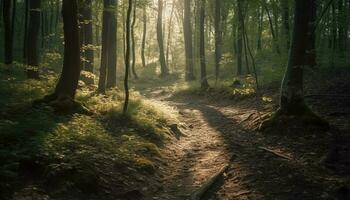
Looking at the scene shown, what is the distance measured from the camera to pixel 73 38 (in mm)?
10430

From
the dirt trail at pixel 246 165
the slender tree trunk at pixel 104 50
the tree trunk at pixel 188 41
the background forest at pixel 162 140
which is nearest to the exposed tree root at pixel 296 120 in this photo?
the background forest at pixel 162 140

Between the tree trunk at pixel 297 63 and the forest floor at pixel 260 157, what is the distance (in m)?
0.70

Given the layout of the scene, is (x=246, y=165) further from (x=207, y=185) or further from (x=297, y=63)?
(x=297, y=63)

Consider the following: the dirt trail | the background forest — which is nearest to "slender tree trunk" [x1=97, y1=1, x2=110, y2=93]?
the background forest

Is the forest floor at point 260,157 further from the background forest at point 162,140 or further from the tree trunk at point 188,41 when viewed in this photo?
the tree trunk at point 188,41

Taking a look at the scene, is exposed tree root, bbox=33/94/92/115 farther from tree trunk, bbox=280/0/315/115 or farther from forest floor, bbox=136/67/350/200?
tree trunk, bbox=280/0/315/115

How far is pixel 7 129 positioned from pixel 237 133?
23.0 ft

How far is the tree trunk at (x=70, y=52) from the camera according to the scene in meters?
10.3

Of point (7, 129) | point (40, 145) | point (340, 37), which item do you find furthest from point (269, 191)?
point (340, 37)

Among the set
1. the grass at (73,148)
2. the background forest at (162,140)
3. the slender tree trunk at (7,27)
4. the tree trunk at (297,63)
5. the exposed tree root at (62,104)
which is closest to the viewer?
the grass at (73,148)

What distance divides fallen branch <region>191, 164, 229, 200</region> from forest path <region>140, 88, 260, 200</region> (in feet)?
0.62

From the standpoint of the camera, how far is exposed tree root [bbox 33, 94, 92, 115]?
9.66 m

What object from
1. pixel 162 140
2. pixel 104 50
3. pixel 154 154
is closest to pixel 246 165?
pixel 154 154

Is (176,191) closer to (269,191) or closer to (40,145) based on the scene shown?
(269,191)
